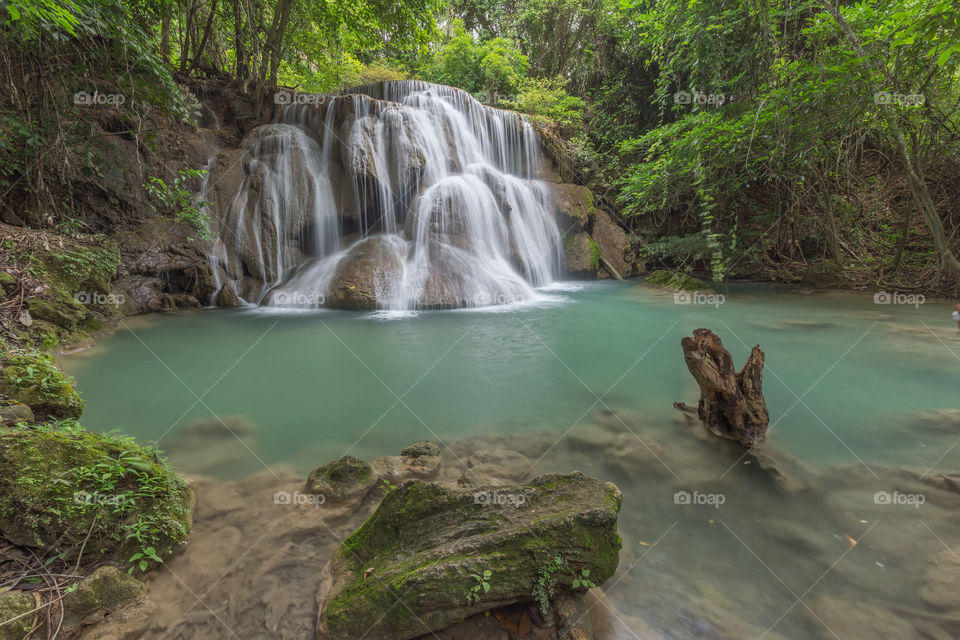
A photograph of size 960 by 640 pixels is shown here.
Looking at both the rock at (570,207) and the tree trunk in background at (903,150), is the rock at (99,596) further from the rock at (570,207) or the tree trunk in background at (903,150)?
the rock at (570,207)

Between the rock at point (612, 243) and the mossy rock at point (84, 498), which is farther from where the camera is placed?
the rock at point (612, 243)

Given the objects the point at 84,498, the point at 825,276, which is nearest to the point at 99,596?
the point at 84,498

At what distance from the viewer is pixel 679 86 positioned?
39.2 ft

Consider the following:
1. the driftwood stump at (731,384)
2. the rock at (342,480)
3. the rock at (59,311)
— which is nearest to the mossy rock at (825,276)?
the driftwood stump at (731,384)

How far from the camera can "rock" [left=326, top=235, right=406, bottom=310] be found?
8211mm

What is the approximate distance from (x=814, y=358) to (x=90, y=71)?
10846mm

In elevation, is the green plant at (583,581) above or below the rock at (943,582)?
above

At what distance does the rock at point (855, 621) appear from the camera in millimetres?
1503

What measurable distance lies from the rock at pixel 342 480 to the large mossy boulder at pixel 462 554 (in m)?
0.49

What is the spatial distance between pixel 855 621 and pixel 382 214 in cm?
1077

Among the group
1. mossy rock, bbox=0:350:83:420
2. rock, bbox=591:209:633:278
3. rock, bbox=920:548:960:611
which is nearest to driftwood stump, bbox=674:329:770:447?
rock, bbox=920:548:960:611

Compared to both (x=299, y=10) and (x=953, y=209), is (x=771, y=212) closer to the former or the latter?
(x=953, y=209)

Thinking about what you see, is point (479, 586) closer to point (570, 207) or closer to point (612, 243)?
point (570, 207)

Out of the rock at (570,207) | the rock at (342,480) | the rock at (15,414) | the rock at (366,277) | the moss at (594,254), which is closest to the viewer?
the rock at (15,414)
